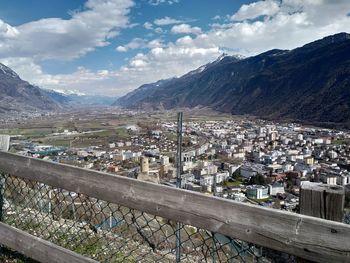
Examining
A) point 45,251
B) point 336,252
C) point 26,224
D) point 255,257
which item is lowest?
point 26,224

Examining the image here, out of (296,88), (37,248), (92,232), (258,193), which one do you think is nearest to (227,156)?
(258,193)

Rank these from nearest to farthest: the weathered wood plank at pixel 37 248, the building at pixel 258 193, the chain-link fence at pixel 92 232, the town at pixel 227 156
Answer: the weathered wood plank at pixel 37 248 < the chain-link fence at pixel 92 232 < the building at pixel 258 193 < the town at pixel 227 156

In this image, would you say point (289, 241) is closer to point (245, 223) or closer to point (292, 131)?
point (245, 223)

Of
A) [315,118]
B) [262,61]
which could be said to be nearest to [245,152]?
[315,118]

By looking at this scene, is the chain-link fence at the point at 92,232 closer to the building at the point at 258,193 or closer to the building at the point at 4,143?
the building at the point at 4,143

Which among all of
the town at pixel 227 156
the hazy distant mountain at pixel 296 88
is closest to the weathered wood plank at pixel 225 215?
the town at pixel 227 156

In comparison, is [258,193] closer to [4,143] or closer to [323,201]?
[4,143]
